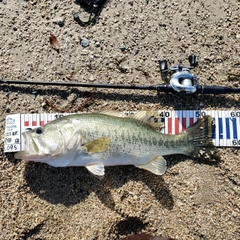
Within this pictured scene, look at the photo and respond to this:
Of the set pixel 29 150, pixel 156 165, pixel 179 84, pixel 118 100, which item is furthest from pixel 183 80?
pixel 29 150

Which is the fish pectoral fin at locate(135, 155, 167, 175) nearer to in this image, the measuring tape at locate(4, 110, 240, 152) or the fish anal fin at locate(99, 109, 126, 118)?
the measuring tape at locate(4, 110, 240, 152)

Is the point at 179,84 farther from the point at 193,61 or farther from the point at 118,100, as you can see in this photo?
the point at 118,100

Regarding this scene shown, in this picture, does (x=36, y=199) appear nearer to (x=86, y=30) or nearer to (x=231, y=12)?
(x=86, y=30)

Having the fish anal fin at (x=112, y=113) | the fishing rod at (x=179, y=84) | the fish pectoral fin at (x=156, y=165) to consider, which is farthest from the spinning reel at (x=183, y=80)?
the fish pectoral fin at (x=156, y=165)

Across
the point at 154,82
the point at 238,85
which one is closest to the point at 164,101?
the point at 154,82

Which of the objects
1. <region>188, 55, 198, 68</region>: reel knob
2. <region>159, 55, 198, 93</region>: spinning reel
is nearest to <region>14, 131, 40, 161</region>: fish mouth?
<region>159, 55, 198, 93</region>: spinning reel
